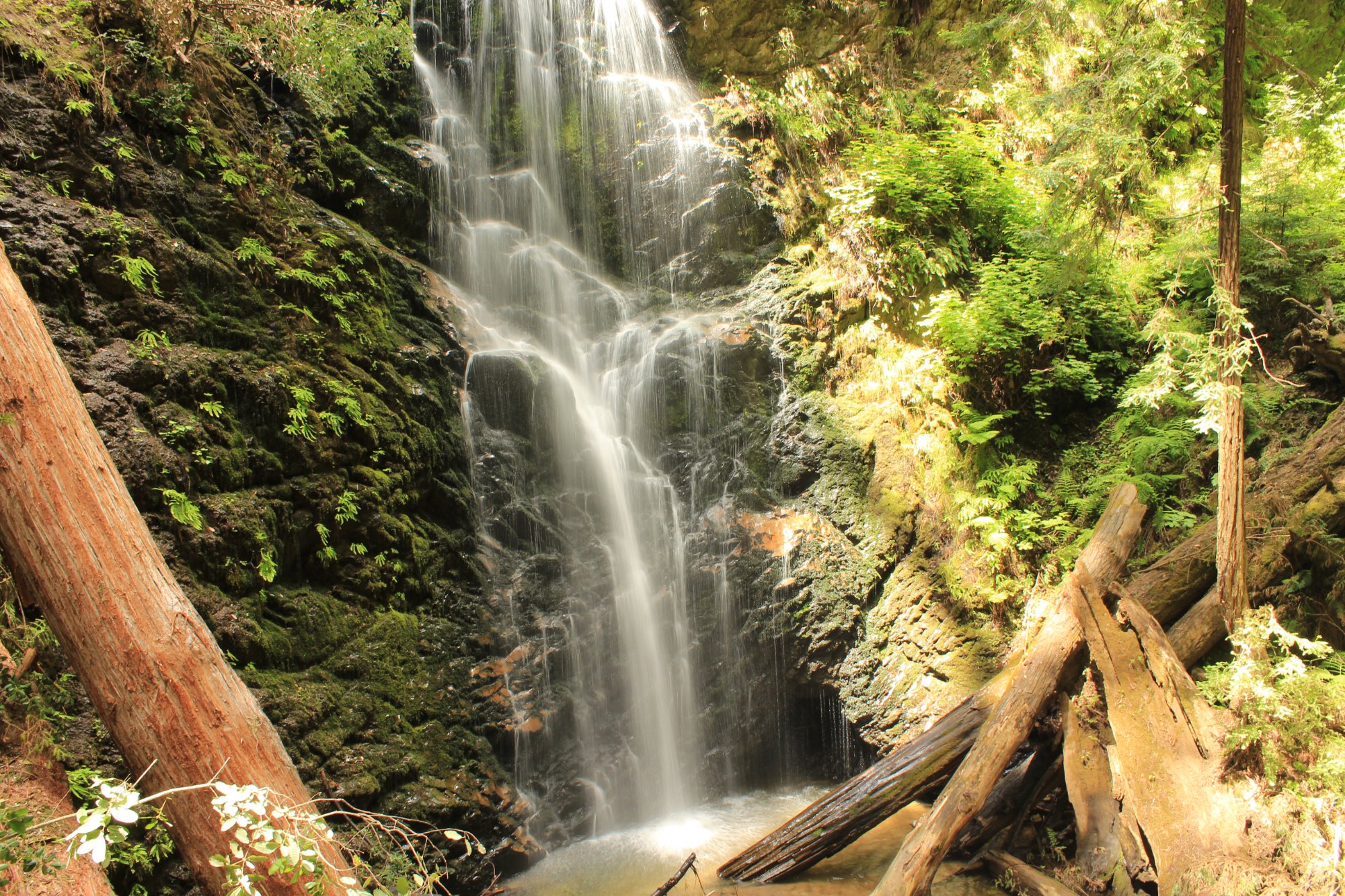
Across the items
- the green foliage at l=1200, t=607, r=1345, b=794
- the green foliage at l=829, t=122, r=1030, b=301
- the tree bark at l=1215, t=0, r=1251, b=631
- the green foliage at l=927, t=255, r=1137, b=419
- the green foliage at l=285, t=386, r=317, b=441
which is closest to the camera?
the green foliage at l=1200, t=607, r=1345, b=794

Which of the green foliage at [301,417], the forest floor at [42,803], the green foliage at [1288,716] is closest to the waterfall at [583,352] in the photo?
the green foliage at [301,417]

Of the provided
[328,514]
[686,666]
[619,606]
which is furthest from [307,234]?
[686,666]

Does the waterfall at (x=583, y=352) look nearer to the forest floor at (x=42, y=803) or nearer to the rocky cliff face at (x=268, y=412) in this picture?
the rocky cliff face at (x=268, y=412)

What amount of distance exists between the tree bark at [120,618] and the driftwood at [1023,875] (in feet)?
14.0

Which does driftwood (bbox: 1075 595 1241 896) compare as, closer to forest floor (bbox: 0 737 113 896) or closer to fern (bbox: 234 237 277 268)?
forest floor (bbox: 0 737 113 896)

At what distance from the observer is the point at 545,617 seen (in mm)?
6871

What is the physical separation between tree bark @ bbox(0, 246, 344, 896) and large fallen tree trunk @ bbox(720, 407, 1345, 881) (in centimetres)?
368

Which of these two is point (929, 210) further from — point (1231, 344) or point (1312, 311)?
point (1231, 344)

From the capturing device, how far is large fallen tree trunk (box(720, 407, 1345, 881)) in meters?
5.02

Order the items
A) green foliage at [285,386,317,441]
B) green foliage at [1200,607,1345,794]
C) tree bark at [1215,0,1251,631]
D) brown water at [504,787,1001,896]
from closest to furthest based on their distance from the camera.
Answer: green foliage at [1200,607,1345,794], tree bark at [1215,0,1251,631], brown water at [504,787,1001,896], green foliage at [285,386,317,441]

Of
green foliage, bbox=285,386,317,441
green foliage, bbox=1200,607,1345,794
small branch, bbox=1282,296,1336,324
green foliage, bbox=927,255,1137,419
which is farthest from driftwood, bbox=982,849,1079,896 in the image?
Result: green foliage, bbox=285,386,317,441

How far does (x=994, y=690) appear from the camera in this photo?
516 centimetres

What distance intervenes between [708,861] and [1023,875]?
2.44m

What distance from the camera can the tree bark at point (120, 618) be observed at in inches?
103
